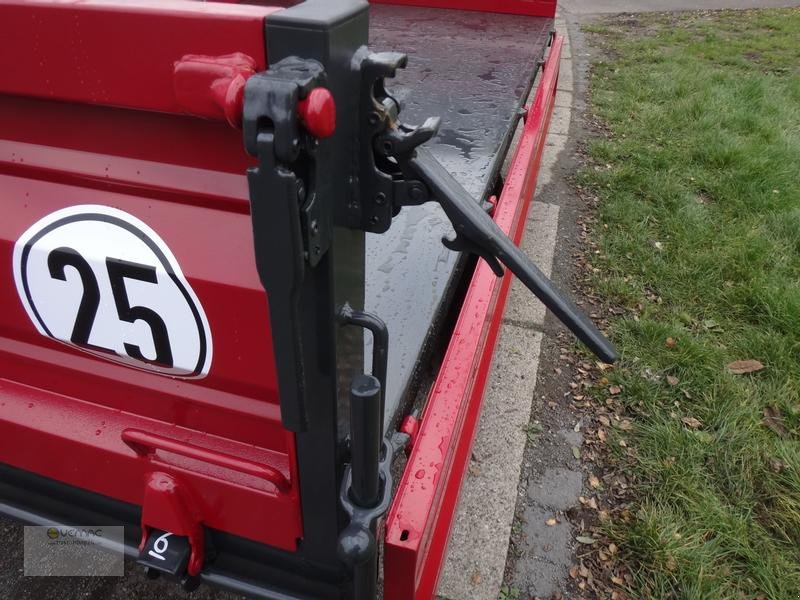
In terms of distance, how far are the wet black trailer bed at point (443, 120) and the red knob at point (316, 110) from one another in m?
0.29

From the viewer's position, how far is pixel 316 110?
0.69 metres

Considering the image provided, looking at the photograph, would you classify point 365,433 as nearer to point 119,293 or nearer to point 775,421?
point 119,293

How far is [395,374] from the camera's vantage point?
4.94 feet

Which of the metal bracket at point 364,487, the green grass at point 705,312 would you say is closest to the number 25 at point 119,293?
the metal bracket at point 364,487

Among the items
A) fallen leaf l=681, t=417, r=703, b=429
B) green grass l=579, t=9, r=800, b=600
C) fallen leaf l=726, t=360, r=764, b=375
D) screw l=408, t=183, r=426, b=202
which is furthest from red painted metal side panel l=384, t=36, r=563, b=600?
fallen leaf l=726, t=360, r=764, b=375

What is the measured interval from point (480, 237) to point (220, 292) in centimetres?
41

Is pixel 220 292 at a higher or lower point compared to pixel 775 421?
higher

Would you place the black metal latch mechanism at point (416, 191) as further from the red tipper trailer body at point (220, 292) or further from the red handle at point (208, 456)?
the red handle at point (208, 456)

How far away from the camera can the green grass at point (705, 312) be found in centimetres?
214

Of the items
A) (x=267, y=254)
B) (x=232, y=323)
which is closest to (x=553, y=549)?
(x=232, y=323)

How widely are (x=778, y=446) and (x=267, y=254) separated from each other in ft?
7.95

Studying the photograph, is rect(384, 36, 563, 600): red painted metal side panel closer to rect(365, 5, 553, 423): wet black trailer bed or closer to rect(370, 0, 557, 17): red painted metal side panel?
rect(365, 5, 553, 423): wet black trailer bed

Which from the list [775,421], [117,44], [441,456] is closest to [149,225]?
[117,44]

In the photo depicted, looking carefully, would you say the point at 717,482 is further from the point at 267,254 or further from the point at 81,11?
the point at 81,11
